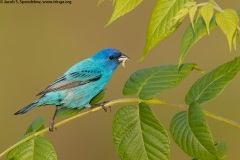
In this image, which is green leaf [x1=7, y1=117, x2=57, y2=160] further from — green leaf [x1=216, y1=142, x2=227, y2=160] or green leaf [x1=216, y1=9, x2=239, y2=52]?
green leaf [x1=216, y1=9, x2=239, y2=52]

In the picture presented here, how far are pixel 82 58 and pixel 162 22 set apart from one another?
857 cm

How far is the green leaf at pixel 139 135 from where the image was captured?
224 cm

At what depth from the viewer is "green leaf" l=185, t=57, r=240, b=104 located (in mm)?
2344

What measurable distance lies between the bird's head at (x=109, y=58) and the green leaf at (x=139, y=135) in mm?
2314

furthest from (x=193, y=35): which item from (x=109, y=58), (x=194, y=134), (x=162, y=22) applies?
(x=109, y=58)

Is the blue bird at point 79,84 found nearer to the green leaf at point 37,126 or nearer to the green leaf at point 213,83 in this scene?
the green leaf at point 37,126

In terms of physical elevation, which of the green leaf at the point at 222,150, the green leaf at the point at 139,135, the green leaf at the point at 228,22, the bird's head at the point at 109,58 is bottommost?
the bird's head at the point at 109,58

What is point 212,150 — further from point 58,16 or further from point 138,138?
point 58,16

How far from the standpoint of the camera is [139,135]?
230 centimetres

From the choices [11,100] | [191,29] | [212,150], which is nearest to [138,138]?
[212,150]

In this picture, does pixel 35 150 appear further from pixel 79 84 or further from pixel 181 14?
pixel 79 84

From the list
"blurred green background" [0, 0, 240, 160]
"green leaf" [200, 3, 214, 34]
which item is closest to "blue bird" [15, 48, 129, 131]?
"green leaf" [200, 3, 214, 34]

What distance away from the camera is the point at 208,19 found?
79.9 inches

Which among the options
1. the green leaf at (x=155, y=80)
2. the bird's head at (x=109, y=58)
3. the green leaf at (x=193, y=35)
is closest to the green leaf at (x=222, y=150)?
the green leaf at (x=155, y=80)
